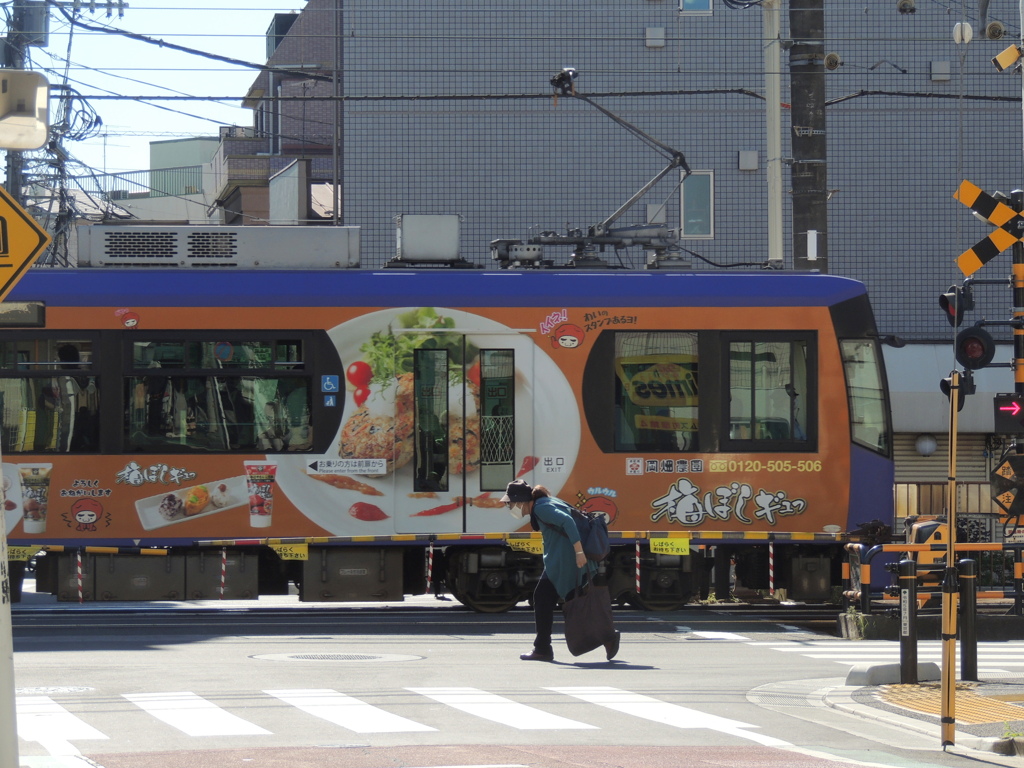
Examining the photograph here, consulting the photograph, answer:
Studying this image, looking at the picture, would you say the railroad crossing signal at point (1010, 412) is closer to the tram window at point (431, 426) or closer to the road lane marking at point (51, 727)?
the tram window at point (431, 426)

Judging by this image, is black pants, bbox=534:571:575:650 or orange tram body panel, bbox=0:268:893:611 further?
orange tram body panel, bbox=0:268:893:611

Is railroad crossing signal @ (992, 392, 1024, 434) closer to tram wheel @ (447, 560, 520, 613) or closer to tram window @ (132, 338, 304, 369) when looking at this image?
tram wheel @ (447, 560, 520, 613)

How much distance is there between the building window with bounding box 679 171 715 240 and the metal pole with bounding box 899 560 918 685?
587 inches

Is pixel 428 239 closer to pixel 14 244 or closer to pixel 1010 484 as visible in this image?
Result: pixel 1010 484

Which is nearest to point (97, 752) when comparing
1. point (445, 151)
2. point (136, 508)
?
point (136, 508)

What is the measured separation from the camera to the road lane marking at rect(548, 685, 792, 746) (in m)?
9.12

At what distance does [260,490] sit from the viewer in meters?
15.2

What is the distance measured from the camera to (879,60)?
25.2 metres

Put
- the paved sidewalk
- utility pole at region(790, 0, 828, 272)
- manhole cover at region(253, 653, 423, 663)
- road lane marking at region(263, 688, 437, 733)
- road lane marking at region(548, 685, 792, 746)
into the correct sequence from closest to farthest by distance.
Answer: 1. the paved sidewalk
2. road lane marking at region(263, 688, 437, 733)
3. road lane marking at region(548, 685, 792, 746)
4. manhole cover at region(253, 653, 423, 663)
5. utility pole at region(790, 0, 828, 272)

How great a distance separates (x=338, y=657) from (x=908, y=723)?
4.86 meters

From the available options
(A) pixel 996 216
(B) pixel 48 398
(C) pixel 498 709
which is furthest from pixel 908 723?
(B) pixel 48 398

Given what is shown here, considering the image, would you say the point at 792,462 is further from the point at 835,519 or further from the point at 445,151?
the point at 445,151

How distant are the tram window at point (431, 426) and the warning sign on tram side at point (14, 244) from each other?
28.0 feet

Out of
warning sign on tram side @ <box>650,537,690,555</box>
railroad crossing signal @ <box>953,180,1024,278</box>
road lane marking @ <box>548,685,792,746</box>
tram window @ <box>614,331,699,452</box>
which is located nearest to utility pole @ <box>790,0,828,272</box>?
tram window @ <box>614,331,699,452</box>
